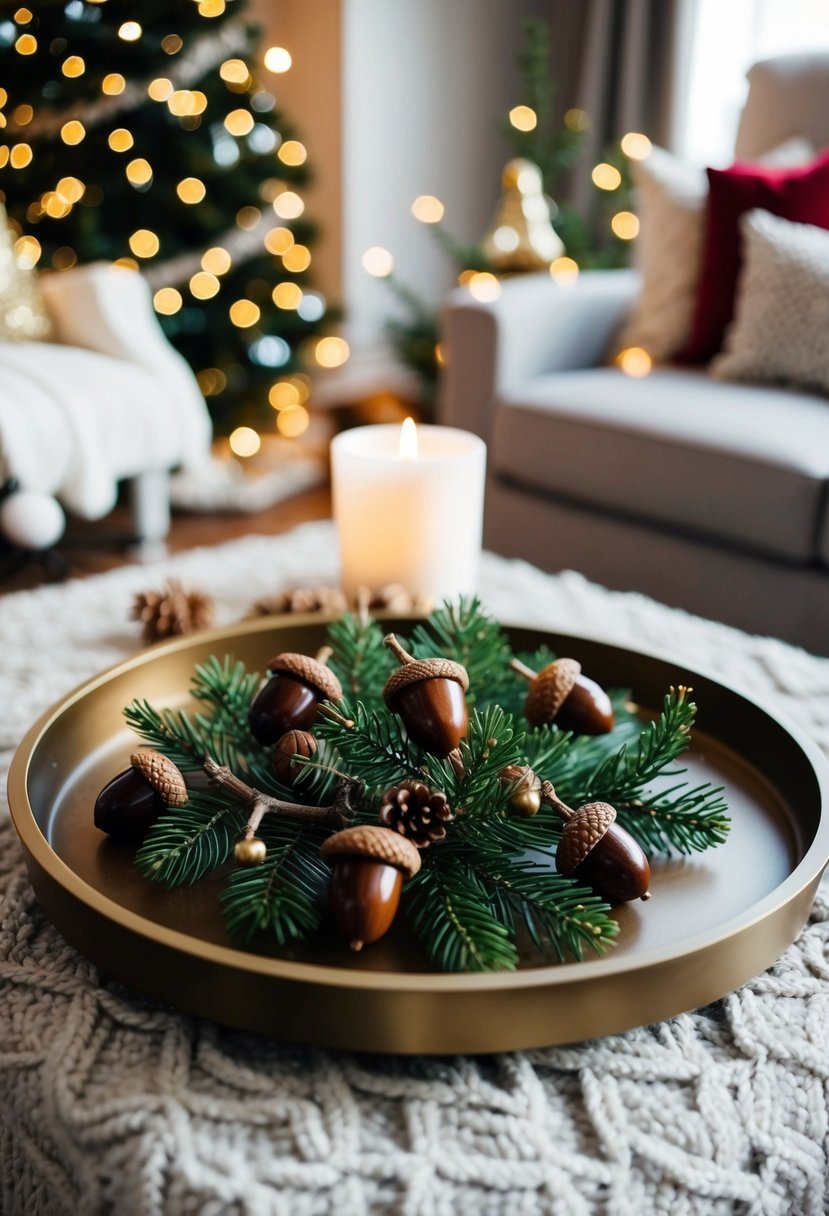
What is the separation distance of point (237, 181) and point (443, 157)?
1093 mm

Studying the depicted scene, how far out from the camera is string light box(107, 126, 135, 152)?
230 centimetres

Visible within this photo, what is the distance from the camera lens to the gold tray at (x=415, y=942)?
473mm

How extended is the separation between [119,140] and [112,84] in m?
0.11

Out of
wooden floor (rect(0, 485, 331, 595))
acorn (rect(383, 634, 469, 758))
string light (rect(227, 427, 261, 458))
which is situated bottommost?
wooden floor (rect(0, 485, 331, 595))

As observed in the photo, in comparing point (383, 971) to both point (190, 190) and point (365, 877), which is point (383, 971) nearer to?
point (365, 877)

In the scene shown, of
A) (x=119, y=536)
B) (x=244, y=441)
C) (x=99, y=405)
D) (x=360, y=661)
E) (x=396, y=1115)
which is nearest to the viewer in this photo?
(x=396, y=1115)

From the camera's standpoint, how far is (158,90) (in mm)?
2312

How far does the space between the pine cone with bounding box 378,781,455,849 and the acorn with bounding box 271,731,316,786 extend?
0.10 metres

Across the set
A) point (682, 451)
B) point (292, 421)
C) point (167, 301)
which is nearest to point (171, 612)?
point (682, 451)

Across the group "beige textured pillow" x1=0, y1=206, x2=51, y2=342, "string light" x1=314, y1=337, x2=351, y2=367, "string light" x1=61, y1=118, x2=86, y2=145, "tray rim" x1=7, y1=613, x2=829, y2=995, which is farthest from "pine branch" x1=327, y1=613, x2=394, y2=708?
"string light" x1=314, y1=337, x2=351, y2=367

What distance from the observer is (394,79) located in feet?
10.1

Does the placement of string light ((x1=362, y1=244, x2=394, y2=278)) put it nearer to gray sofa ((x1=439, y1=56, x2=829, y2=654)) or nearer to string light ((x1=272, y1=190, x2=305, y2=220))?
string light ((x1=272, y1=190, x2=305, y2=220))

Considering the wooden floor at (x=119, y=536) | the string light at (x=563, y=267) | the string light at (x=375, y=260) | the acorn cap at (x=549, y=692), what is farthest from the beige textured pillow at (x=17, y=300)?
the acorn cap at (x=549, y=692)

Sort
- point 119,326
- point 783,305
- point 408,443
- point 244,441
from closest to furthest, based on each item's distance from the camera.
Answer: point 408,443, point 783,305, point 119,326, point 244,441
